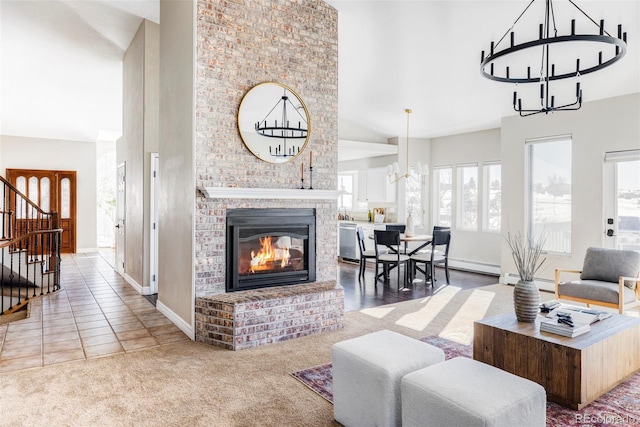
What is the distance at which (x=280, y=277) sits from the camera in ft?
14.9

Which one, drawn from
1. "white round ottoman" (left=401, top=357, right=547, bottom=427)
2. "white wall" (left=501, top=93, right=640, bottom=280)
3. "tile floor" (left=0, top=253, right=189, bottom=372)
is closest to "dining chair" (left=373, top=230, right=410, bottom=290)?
"white wall" (left=501, top=93, right=640, bottom=280)

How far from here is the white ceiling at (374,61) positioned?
4.79 metres

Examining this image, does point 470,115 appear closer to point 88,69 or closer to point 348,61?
point 348,61

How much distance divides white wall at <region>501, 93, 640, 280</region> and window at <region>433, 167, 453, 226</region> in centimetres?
224

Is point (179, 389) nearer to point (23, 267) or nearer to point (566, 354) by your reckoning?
point (566, 354)

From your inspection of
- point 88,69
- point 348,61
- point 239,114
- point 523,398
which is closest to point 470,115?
point 348,61

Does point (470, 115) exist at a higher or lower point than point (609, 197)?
higher

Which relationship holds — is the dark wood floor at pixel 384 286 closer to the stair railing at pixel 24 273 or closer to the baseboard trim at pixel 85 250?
the stair railing at pixel 24 273

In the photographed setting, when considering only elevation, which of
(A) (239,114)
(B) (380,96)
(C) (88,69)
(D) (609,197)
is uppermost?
(C) (88,69)

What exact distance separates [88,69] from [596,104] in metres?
8.27

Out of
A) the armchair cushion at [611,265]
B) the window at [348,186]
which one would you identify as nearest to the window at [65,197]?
the window at [348,186]

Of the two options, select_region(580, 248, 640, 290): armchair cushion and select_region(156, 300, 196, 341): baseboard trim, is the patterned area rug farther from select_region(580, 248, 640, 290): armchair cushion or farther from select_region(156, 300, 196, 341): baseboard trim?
select_region(580, 248, 640, 290): armchair cushion

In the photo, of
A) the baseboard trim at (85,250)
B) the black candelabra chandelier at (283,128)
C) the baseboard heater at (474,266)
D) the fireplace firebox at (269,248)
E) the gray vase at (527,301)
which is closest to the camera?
the gray vase at (527,301)

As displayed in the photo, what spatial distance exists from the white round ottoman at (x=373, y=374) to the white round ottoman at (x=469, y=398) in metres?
0.12
